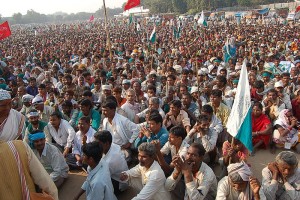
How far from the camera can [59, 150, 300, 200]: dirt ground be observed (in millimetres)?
3941

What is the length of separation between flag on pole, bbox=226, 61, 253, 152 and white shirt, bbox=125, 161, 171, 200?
89 cm

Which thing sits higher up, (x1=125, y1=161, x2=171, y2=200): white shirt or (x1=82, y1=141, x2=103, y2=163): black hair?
(x1=82, y1=141, x2=103, y2=163): black hair

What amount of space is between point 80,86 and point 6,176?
18.2 ft

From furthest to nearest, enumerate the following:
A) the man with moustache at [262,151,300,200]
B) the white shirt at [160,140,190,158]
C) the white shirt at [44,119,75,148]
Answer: the white shirt at [44,119,75,148]
the white shirt at [160,140,190,158]
the man with moustache at [262,151,300,200]

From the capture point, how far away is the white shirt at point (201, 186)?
2.89m

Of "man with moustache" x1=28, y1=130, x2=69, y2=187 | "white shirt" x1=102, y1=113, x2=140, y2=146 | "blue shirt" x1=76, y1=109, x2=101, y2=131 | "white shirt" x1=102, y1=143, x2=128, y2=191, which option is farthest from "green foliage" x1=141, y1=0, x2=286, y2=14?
"white shirt" x1=102, y1=143, x2=128, y2=191

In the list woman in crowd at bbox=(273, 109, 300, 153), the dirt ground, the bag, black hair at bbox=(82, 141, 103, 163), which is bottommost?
the dirt ground

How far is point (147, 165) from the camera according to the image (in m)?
3.20

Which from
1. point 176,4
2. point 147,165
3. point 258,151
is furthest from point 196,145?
point 176,4

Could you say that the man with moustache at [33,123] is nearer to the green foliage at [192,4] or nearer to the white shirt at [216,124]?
the white shirt at [216,124]

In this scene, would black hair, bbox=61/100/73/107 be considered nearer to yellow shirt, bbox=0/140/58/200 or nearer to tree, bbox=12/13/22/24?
yellow shirt, bbox=0/140/58/200

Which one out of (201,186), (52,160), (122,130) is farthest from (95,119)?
(201,186)

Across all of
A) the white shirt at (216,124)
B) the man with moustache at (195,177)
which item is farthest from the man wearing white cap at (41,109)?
the man with moustache at (195,177)

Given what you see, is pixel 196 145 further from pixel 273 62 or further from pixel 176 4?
pixel 176 4
